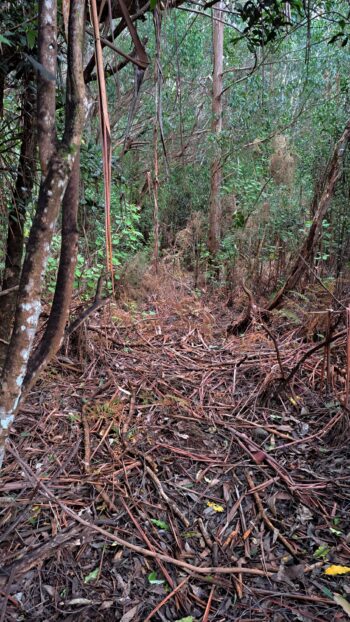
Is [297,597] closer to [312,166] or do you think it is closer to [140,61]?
[140,61]

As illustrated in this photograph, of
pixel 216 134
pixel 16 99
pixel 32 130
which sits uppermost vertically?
pixel 216 134

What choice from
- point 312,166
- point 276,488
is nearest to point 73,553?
point 276,488

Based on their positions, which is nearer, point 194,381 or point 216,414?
point 216,414

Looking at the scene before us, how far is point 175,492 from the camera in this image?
2121 mm

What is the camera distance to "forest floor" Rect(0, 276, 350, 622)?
5.26 ft

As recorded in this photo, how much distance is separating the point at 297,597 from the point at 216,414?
1.28 metres

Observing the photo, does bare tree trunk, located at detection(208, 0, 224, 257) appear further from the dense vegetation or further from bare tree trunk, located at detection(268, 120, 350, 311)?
bare tree trunk, located at detection(268, 120, 350, 311)

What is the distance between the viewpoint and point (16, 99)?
8.47 ft

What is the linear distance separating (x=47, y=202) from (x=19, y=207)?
51.4 inches

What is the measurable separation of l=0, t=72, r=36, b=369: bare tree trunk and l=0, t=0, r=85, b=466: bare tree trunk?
3.02ft

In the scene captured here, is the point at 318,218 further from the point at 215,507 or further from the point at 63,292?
the point at 63,292

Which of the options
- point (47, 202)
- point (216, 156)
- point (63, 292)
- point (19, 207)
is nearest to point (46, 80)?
point (47, 202)

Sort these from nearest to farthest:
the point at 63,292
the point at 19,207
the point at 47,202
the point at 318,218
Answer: the point at 47,202
the point at 63,292
the point at 19,207
the point at 318,218

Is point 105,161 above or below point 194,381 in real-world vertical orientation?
above
